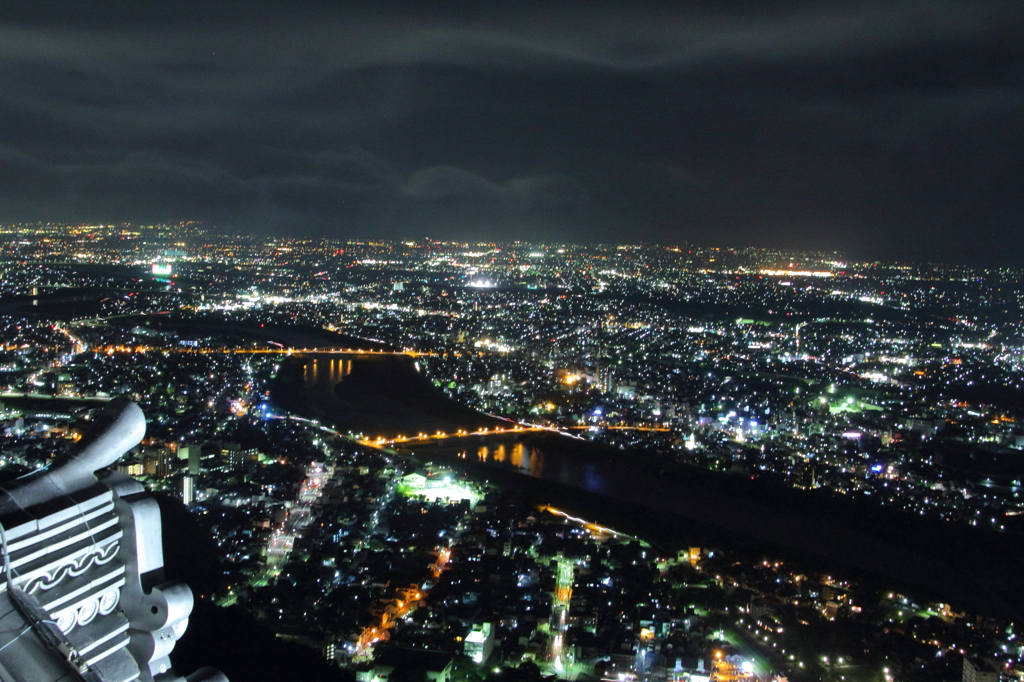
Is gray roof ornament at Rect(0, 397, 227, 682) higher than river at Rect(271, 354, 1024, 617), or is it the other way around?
gray roof ornament at Rect(0, 397, 227, 682)

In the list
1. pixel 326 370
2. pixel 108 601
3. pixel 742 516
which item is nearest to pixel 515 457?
pixel 742 516

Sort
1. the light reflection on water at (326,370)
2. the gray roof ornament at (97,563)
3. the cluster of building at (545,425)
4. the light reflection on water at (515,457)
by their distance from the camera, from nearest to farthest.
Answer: the gray roof ornament at (97,563), the cluster of building at (545,425), the light reflection on water at (515,457), the light reflection on water at (326,370)

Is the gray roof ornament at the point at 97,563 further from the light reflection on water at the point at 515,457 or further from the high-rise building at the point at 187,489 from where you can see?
the light reflection on water at the point at 515,457

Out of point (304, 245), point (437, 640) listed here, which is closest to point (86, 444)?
point (437, 640)

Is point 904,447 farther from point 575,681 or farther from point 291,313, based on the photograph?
point 291,313

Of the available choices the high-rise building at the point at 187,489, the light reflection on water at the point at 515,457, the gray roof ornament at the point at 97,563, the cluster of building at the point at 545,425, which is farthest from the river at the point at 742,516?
the gray roof ornament at the point at 97,563

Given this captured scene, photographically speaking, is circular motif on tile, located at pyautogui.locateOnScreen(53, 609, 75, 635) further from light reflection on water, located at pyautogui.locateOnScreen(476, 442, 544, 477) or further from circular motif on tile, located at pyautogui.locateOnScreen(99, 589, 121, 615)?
light reflection on water, located at pyautogui.locateOnScreen(476, 442, 544, 477)

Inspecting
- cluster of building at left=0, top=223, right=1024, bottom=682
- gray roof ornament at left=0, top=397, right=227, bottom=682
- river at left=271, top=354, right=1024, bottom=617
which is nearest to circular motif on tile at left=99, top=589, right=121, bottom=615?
gray roof ornament at left=0, top=397, right=227, bottom=682

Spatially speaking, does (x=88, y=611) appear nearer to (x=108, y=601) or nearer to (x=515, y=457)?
(x=108, y=601)
